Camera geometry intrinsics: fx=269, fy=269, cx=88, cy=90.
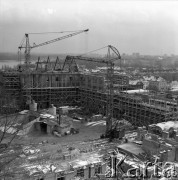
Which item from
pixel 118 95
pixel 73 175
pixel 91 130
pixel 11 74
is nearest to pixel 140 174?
pixel 73 175

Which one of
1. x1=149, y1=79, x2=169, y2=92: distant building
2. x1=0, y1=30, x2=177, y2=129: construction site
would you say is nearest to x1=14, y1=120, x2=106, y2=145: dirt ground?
x1=0, y1=30, x2=177, y2=129: construction site

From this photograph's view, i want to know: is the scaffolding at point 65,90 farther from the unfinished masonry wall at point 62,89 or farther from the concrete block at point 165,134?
the concrete block at point 165,134

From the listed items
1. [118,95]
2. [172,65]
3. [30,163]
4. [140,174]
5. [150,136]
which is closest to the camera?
[140,174]

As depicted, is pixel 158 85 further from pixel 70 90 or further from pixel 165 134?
pixel 165 134

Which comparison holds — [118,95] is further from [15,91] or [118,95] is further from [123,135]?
[15,91]

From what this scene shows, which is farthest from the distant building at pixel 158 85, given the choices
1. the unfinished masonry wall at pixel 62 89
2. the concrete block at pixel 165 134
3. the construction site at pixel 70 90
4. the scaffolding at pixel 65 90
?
the concrete block at pixel 165 134

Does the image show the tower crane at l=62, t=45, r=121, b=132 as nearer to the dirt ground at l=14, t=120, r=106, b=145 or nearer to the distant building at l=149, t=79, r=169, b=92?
the dirt ground at l=14, t=120, r=106, b=145

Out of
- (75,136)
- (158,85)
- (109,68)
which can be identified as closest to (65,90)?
(109,68)

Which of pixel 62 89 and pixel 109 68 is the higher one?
pixel 109 68
